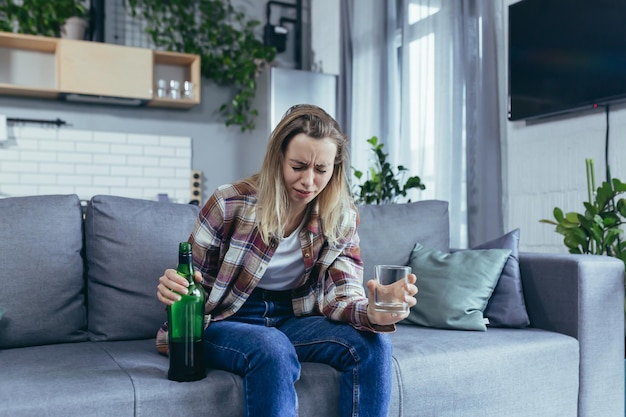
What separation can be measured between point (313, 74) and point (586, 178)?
7.50 feet

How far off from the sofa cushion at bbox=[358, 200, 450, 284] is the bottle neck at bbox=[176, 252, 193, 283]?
970 millimetres

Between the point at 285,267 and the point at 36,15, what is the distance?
11.2 ft

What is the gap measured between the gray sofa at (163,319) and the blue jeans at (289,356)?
2.0 inches

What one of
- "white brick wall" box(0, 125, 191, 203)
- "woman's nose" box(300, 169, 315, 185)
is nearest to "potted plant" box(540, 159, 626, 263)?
"woman's nose" box(300, 169, 315, 185)

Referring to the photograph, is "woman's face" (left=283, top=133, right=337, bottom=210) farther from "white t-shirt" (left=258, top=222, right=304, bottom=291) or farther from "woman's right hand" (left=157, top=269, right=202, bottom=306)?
"woman's right hand" (left=157, top=269, right=202, bottom=306)

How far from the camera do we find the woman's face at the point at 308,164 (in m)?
1.59

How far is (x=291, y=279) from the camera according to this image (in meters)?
1.76

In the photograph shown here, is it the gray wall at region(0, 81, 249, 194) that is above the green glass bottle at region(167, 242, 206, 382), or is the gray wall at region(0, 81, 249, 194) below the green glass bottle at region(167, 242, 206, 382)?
above

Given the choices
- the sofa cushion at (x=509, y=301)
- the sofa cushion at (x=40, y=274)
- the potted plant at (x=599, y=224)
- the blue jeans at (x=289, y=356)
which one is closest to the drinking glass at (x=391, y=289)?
the blue jeans at (x=289, y=356)

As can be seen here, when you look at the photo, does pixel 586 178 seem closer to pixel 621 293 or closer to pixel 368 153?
pixel 621 293

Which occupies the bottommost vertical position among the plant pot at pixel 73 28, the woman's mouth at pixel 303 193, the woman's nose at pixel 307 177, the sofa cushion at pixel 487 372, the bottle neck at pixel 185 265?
the sofa cushion at pixel 487 372

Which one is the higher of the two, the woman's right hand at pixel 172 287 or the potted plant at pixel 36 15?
the potted plant at pixel 36 15

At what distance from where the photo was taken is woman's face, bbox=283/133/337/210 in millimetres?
1593

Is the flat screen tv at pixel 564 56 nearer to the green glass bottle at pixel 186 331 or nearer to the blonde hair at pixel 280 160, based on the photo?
the blonde hair at pixel 280 160
